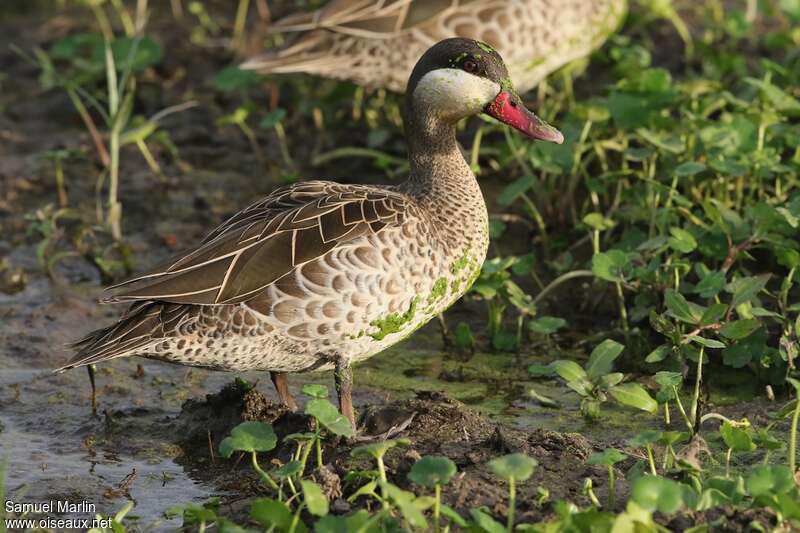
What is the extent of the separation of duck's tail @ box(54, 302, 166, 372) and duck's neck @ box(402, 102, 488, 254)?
115cm

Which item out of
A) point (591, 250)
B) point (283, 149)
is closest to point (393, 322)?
point (591, 250)

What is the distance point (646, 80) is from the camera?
6.95m

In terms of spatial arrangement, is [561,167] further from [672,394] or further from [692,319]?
[672,394]

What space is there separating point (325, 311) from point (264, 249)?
1.12 feet

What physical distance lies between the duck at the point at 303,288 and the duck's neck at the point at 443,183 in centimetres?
1

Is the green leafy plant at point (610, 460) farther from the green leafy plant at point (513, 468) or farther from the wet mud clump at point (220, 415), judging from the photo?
the wet mud clump at point (220, 415)

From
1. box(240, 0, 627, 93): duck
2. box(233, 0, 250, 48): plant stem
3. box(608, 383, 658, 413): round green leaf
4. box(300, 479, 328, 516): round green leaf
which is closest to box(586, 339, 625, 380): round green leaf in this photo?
box(608, 383, 658, 413): round green leaf

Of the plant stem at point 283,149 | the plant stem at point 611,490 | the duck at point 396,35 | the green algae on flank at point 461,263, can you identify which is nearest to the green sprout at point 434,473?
the plant stem at point 611,490

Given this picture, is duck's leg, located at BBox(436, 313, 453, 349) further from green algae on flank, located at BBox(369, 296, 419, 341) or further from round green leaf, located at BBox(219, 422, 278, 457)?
round green leaf, located at BBox(219, 422, 278, 457)

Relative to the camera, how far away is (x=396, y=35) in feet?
25.1

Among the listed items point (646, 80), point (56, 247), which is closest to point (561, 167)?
point (646, 80)

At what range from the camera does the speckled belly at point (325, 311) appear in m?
5.04

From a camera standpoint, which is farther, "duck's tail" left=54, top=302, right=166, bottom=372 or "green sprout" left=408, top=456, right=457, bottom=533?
"duck's tail" left=54, top=302, right=166, bottom=372

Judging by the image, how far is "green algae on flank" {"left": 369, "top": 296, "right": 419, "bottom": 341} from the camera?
5086mm
